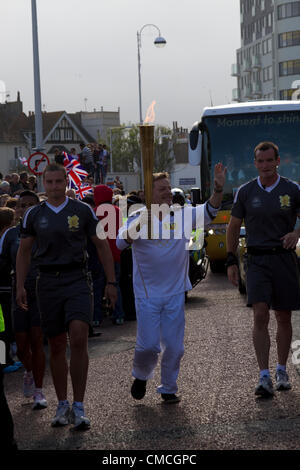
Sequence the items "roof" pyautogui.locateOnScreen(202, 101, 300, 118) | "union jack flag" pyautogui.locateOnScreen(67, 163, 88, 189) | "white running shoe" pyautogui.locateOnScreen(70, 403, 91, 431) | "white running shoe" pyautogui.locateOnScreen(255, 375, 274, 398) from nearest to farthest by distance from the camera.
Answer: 1. "white running shoe" pyautogui.locateOnScreen(70, 403, 91, 431)
2. "white running shoe" pyautogui.locateOnScreen(255, 375, 274, 398)
3. "roof" pyautogui.locateOnScreen(202, 101, 300, 118)
4. "union jack flag" pyautogui.locateOnScreen(67, 163, 88, 189)

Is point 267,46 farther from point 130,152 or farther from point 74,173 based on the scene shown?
point 74,173

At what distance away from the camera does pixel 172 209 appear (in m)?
8.15

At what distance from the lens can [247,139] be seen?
63.7 feet

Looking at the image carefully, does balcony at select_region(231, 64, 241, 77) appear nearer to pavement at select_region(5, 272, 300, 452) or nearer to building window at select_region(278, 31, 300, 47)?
building window at select_region(278, 31, 300, 47)

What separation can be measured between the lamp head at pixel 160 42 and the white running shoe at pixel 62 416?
39.2 meters

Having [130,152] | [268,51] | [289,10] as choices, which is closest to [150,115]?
[289,10]

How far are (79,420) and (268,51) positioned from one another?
106m

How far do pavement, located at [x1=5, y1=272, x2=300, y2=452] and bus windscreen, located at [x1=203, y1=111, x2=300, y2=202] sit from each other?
8.05m

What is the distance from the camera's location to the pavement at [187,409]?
653 cm

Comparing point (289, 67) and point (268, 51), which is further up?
point (268, 51)

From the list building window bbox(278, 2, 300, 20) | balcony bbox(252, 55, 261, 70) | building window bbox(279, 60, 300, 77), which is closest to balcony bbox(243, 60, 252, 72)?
balcony bbox(252, 55, 261, 70)

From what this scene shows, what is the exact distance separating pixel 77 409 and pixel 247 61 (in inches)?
4544

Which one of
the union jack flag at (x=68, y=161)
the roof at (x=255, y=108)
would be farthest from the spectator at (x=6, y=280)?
the union jack flag at (x=68, y=161)

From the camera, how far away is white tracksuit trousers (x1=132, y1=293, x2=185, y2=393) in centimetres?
796
